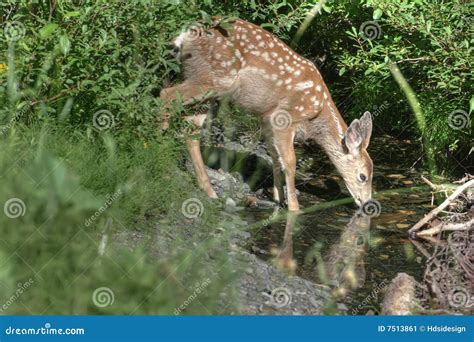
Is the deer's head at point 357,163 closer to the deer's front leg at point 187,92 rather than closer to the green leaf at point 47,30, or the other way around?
the deer's front leg at point 187,92

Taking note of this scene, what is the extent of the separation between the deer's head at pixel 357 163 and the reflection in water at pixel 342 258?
0.47 metres

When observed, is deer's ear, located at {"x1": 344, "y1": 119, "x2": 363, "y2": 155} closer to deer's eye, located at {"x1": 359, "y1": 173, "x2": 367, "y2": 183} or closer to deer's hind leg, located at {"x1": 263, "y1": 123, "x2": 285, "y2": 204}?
deer's eye, located at {"x1": 359, "y1": 173, "x2": 367, "y2": 183}

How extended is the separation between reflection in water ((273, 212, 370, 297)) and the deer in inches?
23.3

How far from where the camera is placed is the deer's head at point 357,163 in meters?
9.12

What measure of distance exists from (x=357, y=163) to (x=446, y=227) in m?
1.66

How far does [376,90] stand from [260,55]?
6.17 ft

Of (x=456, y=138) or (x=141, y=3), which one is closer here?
(x=141, y=3)

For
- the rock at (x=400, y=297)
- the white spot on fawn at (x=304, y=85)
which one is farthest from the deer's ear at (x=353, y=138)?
the rock at (x=400, y=297)

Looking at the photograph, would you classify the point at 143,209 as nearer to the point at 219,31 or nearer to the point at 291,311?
the point at 291,311

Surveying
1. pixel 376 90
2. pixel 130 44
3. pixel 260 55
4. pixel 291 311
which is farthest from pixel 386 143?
pixel 291 311

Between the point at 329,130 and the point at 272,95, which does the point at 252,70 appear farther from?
the point at 329,130

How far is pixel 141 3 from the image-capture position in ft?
24.3

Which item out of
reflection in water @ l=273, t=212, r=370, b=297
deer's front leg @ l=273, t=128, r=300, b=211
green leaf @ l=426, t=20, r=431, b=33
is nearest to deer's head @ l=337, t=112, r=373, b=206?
reflection in water @ l=273, t=212, r=370, b=297

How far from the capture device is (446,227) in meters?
7.77
